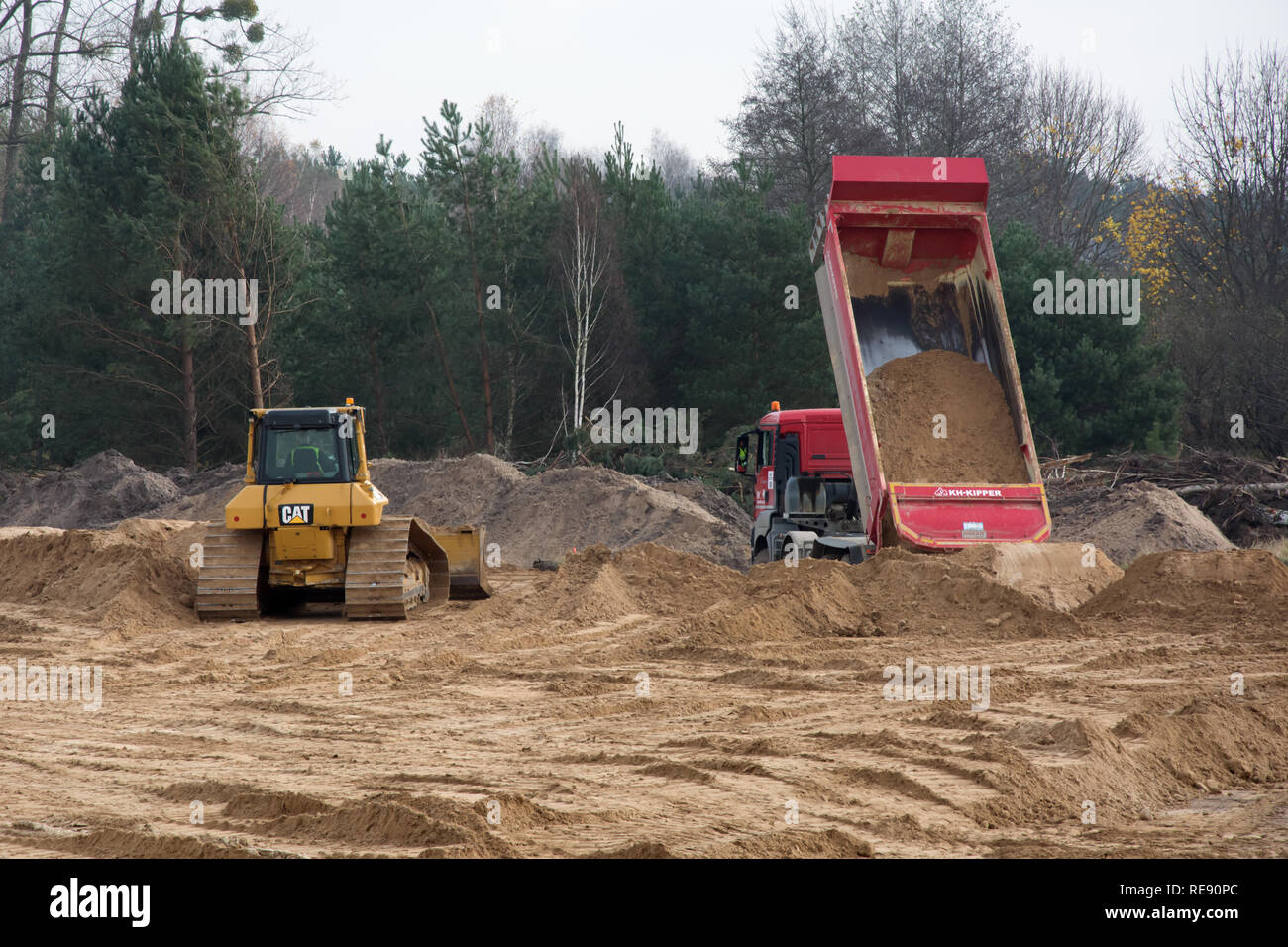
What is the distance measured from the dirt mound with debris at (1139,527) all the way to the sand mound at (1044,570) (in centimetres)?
410

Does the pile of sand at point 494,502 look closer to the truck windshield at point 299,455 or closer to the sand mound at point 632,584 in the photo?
the sand mound at point 632,584

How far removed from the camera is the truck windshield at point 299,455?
12930 mm

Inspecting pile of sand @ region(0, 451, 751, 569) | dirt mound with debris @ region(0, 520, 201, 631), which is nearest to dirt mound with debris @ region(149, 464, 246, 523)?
pile of sand @ region(0, 451, 751, 569)

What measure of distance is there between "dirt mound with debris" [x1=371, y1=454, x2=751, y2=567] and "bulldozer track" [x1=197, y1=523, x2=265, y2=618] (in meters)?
7.86

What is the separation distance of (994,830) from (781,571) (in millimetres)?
6866

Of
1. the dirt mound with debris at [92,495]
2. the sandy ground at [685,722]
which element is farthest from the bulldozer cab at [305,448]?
the dirt mound with debris at [92,495]

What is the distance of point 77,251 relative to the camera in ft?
83.2

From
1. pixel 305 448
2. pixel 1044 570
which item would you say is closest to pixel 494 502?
pixel 305 448

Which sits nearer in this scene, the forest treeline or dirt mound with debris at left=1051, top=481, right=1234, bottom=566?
dirt mound with debris at left=1051, top=481, right=1234, bottom=566

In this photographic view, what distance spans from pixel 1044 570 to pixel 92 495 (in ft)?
68.5

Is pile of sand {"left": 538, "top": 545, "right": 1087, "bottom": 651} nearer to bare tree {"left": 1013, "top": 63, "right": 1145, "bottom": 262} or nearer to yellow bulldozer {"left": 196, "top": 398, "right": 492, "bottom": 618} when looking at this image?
yellow bulldozer {"left": 196, "top": 398, "right": 492, "bottom": 618}

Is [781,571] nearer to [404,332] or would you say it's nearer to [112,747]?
[112,747]

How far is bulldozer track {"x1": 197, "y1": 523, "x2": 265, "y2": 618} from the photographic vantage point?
12430 millimetres
